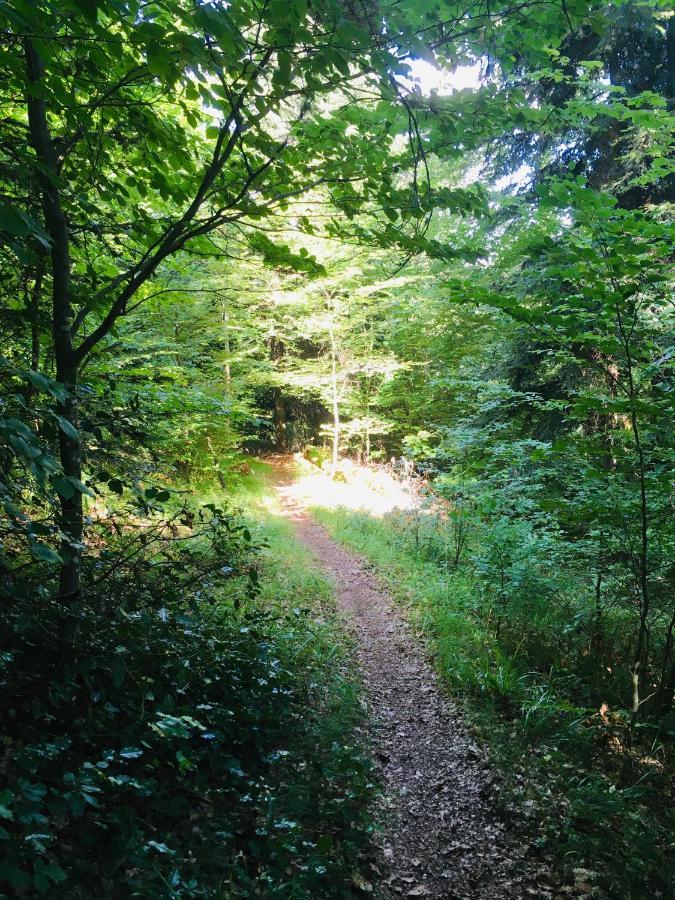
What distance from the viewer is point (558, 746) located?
14.3 ft

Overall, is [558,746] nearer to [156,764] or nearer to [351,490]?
[156,764]

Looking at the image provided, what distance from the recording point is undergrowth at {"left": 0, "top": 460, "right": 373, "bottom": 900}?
2281mm

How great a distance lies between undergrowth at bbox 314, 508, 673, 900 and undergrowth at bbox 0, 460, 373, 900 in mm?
1370

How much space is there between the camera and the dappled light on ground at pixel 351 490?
14095 mm

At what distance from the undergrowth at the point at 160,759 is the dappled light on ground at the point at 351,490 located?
8763mm

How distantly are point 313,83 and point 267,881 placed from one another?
14.2 feet

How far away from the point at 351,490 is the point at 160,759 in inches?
535

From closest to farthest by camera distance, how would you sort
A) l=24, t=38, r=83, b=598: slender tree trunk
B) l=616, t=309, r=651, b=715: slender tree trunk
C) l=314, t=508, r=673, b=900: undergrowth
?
l=24, t=38, r=83, b=598: slender tree trunk, l=314, t=508, r=673, b=900: undergrowth, l=616, t=309, r=651, b=715: slender tree trunk

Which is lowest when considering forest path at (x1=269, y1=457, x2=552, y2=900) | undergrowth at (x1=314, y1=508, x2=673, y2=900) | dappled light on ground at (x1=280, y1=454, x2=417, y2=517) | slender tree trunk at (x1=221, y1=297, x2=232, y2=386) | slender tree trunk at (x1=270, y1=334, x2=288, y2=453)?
forest path at (x1=269, y1=457, x2=552, y2=900)

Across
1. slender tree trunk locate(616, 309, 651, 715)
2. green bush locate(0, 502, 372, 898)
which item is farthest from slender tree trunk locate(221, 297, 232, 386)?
slender tree trunk locate(616, 309, 651, 715)

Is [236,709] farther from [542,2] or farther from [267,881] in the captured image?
[542,2]

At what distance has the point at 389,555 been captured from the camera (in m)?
10.0

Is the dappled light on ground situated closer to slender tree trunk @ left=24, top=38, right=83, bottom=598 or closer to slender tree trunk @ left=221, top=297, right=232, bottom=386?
slender tree trunk @ left=221, top=297, right=232, bottom=386

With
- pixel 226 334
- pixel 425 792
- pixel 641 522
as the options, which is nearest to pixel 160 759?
pixel 425 792
